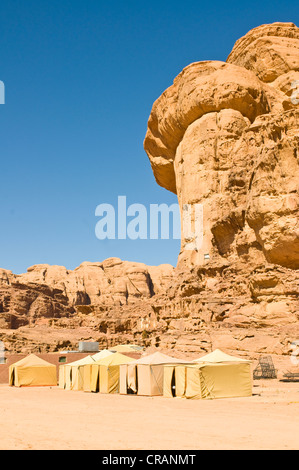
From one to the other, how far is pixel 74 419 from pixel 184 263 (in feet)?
113

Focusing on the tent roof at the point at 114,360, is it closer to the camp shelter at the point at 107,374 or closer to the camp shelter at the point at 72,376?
the camp shelter at the point at 107,374

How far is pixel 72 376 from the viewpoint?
1051 inches

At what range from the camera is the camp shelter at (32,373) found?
96.0 ft

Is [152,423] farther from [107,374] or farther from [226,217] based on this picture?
[226,217]

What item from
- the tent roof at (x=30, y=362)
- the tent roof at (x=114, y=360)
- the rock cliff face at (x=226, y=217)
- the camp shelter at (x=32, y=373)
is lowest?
the camp shelter at (x=32, y=373)

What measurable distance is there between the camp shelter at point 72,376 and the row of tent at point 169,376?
50mm

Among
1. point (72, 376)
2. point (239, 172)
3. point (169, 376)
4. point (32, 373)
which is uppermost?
point (239, 172)

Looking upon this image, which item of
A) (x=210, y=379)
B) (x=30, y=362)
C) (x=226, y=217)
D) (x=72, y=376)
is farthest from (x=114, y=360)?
(x=226, y=217)

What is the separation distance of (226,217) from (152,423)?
103 feet

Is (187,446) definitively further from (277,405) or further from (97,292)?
(97,292)

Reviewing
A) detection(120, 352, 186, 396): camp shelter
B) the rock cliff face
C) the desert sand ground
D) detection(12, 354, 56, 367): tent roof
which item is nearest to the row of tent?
detection(120, 352, 186, 396): camp shelter

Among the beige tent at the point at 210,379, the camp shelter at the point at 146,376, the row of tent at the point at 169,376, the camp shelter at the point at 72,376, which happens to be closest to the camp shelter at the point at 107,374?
the row of tent at the point at 169,376

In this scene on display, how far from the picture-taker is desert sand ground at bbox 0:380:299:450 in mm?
9867

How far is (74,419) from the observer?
556 inches
